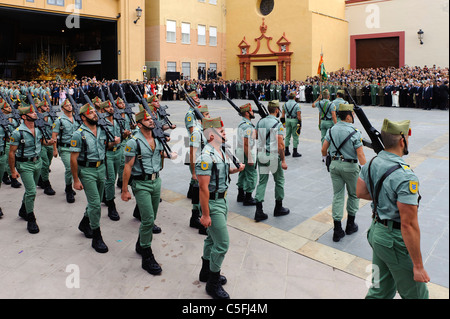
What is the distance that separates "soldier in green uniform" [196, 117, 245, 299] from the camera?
4035 millimetres

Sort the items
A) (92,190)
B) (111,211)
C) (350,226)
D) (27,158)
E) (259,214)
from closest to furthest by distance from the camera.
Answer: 1. (92,190)
2. (350,226)
3. (27,158)
4. (259,214)
5. (111,211)

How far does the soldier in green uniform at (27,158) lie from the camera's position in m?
6.11

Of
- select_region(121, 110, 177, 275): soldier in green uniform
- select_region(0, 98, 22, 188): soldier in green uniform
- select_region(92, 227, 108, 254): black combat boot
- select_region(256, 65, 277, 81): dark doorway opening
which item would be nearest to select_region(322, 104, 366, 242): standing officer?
select_region(121, 110, 177, 275): soldier in green uniform

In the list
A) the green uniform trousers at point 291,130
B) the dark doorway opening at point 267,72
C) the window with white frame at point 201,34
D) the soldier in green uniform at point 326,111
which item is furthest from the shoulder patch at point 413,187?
the window with white frame at point 201,34

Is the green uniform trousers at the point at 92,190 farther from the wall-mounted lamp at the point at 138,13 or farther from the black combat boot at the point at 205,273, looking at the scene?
the wall-mounted lamp at the point at 138,13

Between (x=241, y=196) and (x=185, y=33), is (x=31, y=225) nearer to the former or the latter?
(x=241, y=196)

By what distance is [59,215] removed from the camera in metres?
6.86

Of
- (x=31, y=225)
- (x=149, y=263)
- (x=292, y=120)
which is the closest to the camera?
(x=149, y=263)

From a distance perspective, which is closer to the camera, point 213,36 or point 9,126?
point 9,126

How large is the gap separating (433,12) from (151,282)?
31.1 m

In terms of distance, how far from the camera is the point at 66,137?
25.7 feet

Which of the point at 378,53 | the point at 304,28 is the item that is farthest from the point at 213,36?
the point at 378,53

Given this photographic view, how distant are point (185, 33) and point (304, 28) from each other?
1029cm

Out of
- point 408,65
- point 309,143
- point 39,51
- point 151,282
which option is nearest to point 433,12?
point 408,65
